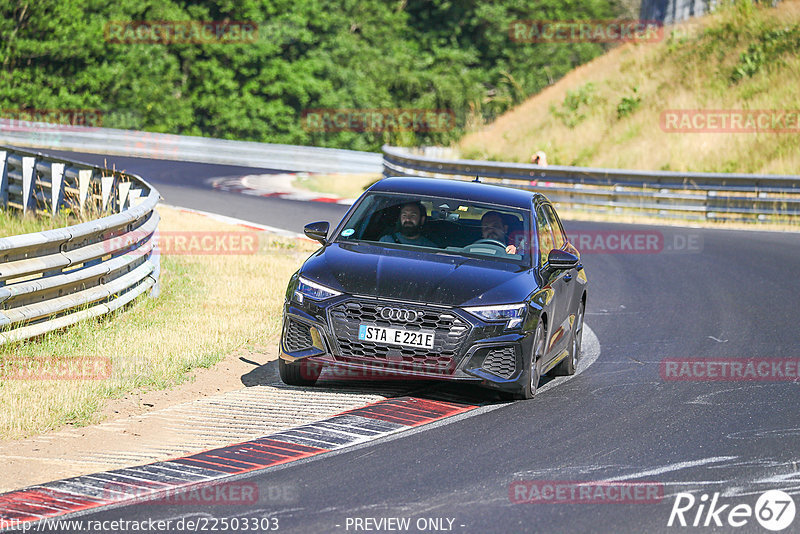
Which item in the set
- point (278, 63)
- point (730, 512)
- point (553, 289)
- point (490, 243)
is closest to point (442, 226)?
point (490, 243)

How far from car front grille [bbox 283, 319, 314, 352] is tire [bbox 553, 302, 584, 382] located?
241cm

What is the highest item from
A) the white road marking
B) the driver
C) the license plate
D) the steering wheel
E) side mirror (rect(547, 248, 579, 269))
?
the driver

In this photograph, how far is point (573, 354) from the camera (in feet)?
32.7

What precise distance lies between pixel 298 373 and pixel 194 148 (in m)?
35.0

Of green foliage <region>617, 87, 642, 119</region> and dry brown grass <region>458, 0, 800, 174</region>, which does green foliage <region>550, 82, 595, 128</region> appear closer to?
dry brown grass <region>458, 0, 800, 174</region>

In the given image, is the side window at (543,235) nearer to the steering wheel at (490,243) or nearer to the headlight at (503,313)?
the steering wheel at (490,243)

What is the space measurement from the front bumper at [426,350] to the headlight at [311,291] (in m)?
0.06

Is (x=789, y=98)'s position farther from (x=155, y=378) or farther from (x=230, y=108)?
(x=230, y=108)

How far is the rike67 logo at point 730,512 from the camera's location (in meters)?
5.69

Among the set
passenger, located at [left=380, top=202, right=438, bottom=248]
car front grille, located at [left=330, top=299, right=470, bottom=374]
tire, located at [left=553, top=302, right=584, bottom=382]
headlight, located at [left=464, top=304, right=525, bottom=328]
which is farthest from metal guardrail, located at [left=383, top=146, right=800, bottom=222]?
car front grille, located at [left=330, top=299, right=470, bottom=374]

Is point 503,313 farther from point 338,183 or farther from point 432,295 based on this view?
point 338,183

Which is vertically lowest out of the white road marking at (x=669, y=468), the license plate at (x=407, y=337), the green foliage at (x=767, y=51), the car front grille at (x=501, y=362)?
the white road marking at (x=669, y=468)

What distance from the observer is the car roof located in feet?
31.2

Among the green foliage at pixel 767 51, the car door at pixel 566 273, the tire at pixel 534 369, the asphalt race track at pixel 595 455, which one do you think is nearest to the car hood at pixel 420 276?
the tire at pixel 534 369
